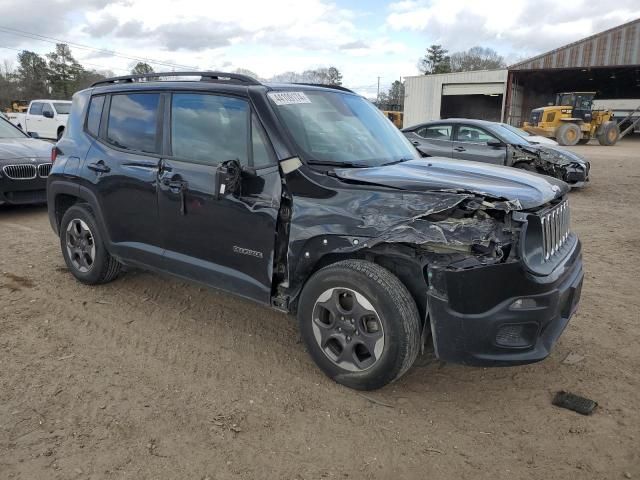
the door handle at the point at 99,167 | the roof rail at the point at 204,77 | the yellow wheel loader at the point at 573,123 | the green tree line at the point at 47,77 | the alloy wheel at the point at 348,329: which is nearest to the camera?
the alloy wheel at the point at 348,329

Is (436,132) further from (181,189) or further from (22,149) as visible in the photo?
(181,189)

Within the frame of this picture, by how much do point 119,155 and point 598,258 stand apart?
18.4 ft

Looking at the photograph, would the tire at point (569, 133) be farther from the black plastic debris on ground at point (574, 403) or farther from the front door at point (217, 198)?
the front door at point (217, 198)

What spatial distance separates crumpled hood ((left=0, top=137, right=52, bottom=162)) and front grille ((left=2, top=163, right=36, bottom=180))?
6.1 inches

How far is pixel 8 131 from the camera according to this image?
9039 millimetres

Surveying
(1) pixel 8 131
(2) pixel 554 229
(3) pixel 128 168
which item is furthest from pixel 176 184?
(1) pixel 8 131

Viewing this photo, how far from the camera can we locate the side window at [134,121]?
4067 mm

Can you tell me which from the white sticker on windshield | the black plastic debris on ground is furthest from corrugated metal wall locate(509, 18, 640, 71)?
the black plastic debris on ground

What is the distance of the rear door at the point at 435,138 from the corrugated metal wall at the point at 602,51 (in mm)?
27913

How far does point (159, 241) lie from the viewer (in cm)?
407

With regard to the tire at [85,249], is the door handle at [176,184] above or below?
above

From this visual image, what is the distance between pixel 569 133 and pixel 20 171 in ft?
84.7

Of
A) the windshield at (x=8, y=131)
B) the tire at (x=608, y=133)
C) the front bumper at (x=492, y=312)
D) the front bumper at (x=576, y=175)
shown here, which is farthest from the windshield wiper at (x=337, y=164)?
the tire at (x=608, y=133)

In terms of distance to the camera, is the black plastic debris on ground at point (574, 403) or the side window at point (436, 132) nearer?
the black plastic debris on ground at point (574, 403)
